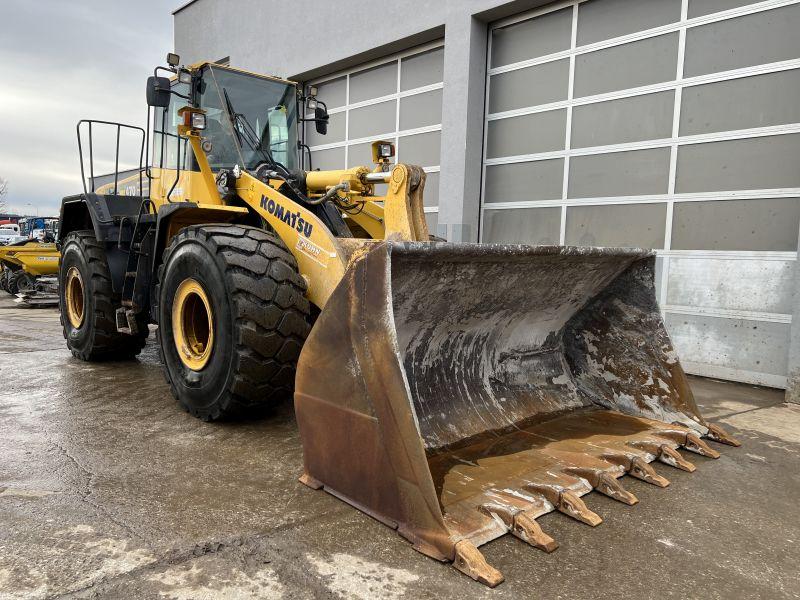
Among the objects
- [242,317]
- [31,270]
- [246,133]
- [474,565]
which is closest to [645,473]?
[474,565]

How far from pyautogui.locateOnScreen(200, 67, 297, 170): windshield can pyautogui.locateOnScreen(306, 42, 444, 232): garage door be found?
2822mm

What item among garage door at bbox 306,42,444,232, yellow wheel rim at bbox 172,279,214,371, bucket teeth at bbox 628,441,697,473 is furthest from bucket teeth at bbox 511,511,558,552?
garage door at bbox 306,42,444,232

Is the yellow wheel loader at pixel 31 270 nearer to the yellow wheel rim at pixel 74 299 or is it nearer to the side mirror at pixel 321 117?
the yellow wheel rim at pixel 74 299

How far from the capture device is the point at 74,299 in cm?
635

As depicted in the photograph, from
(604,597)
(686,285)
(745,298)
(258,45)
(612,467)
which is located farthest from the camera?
(258,45)

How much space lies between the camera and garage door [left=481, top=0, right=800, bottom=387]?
19.3ft

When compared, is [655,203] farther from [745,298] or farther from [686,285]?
[745,298]

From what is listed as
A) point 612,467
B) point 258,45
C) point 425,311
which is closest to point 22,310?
point 258,45

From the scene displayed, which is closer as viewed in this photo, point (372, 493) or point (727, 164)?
point (372, 493)

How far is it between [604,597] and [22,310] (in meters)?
12.5

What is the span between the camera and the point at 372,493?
8.46 feet

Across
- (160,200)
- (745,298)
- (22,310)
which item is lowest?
(22,310)

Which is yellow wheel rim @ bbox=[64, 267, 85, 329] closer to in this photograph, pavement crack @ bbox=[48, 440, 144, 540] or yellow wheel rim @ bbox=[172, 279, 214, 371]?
yellow wheel rim @ bbox=[172, 279, 214, 371]

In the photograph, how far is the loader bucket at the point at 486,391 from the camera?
8.03 ft
